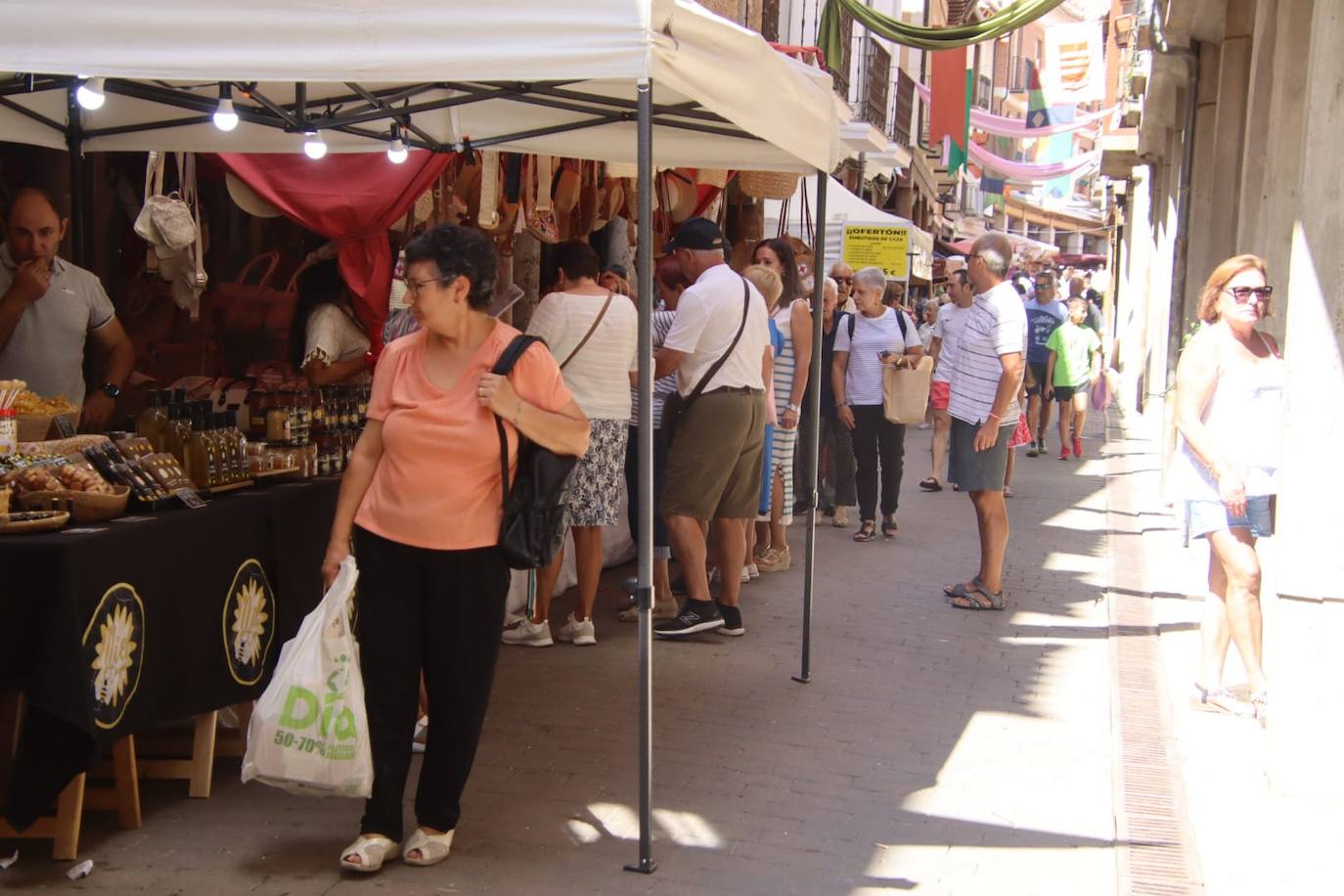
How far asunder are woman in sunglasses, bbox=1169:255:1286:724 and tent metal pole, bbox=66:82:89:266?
474 cm

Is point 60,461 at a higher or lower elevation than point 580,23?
lower

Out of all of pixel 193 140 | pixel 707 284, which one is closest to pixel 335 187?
pixel 193 140

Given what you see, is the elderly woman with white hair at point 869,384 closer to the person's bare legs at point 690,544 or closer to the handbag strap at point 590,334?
the person's bare legs at point 690,544

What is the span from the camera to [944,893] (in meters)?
4.30

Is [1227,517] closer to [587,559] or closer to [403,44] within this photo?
[587,559]

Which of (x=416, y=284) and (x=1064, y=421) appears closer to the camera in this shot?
(x=416, y=284)

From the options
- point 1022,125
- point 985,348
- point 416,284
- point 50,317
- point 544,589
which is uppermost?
point 1022,125

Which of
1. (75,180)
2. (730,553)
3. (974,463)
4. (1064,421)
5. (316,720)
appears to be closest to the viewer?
(316,720)

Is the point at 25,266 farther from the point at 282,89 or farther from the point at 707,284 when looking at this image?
the point at 707,284

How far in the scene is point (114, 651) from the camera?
415 cm

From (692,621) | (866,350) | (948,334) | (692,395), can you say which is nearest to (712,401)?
(692,395)

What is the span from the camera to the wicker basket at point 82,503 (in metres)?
4.20

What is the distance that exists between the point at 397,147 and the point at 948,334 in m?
6.21

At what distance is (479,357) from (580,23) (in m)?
0.99
